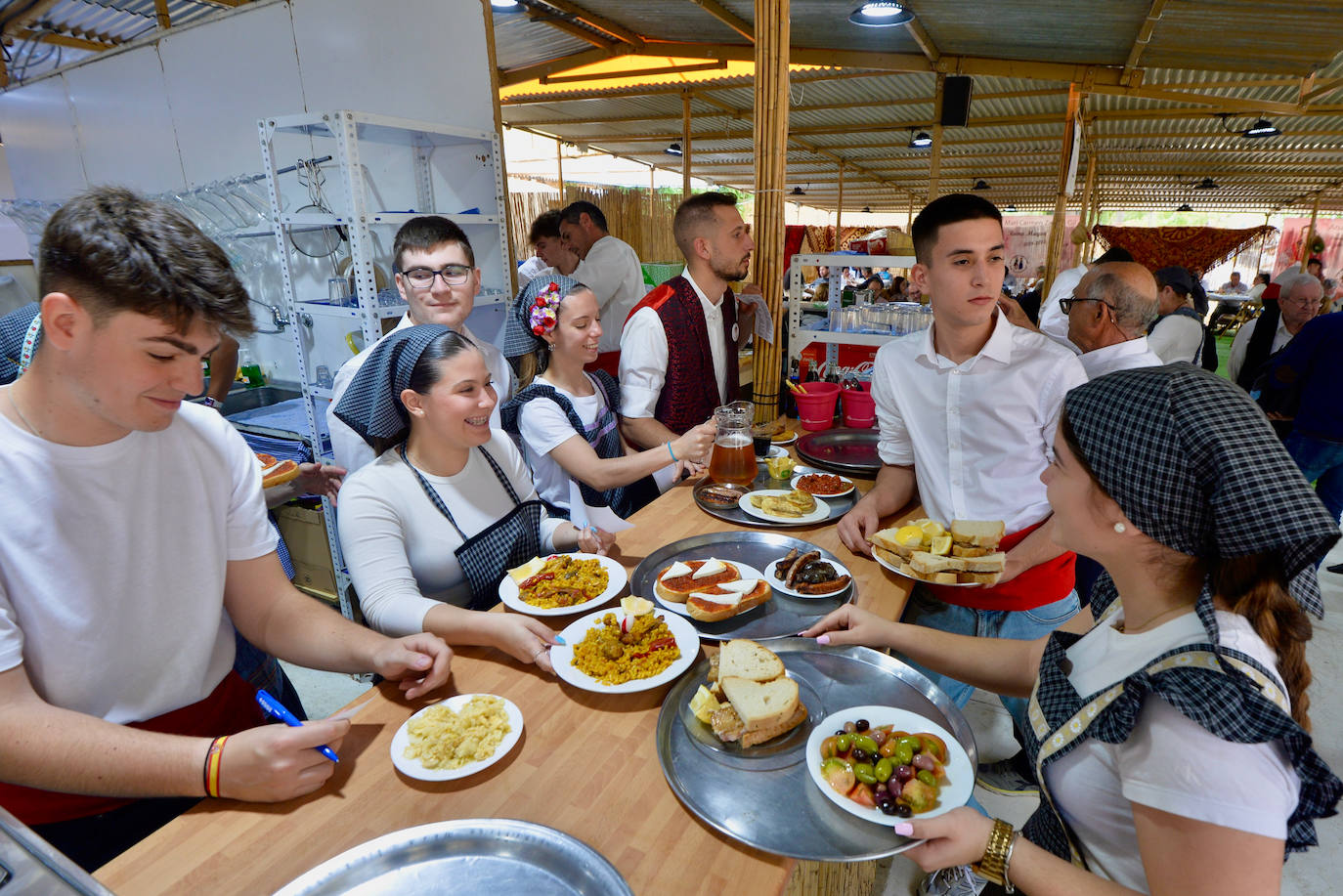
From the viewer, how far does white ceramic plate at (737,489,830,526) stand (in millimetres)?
2195

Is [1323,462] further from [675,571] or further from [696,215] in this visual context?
[675,571]

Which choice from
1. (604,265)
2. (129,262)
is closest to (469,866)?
(129,262)

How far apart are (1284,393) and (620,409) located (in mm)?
4969

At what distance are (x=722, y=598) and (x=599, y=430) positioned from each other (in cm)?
124

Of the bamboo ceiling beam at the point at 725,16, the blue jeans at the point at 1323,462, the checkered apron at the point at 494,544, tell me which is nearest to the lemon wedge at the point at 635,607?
the checkered apron at the point at 494,544

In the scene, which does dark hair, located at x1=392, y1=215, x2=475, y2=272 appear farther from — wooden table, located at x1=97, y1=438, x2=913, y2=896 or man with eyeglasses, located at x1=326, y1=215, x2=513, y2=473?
wooden table, located at x1=97, y1=438, x2=913, y2=896

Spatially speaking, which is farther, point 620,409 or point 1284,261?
point 1284,261

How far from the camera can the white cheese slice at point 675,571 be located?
1.78 meters

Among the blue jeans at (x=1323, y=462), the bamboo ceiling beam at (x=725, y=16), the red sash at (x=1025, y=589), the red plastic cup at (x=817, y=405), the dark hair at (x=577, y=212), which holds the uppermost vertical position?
the bamboo ceiling beam at (x=725, y=16)

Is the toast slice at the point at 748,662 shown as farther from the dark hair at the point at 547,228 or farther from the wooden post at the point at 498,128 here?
the dark hair at the point at 547,228

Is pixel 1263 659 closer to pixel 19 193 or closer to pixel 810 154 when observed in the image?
pixel 19 193

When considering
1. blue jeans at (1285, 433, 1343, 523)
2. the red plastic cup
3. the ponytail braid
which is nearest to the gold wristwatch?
the ponytail braid

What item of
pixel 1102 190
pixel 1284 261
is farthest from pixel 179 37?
pixel 1284 261

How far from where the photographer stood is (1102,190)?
17.7 metres
